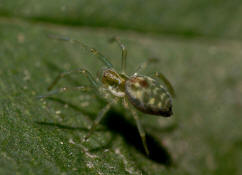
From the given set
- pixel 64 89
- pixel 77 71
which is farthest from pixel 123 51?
pixel 64 89

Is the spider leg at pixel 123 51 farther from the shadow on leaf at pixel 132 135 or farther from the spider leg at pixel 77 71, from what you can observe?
the shadow on leaf at pixel 132 135

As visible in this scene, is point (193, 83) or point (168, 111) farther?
point (193, 83)

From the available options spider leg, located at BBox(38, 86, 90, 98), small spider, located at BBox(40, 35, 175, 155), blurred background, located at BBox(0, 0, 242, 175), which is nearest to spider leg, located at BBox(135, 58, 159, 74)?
small spider, located at BBox(40, 35, 175, 155)

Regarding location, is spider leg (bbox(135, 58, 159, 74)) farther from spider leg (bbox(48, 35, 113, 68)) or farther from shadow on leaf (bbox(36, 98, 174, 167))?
shadow on leaf (bbox(36, 98, 174, 167))

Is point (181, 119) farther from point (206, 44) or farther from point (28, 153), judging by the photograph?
point (28, 153)

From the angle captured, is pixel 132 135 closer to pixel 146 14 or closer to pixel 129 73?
pixel 129 73

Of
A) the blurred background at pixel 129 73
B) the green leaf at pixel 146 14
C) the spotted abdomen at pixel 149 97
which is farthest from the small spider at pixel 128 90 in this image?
the green leaf at pixel 146 14

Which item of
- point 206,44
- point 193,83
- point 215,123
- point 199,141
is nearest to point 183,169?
point 199,141
